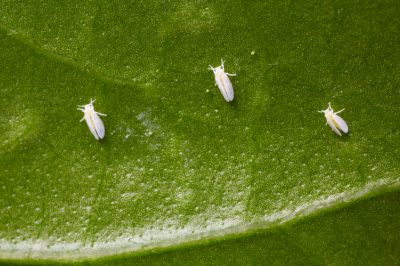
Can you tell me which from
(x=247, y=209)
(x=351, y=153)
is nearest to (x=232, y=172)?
(x=247, y=209)

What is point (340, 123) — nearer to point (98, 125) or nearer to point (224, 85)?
point (224, 85)

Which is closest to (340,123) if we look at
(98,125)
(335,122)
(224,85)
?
(335,122)

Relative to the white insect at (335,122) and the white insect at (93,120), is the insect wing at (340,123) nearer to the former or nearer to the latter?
the white insect at (335,122)

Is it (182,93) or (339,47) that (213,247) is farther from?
(339,47)

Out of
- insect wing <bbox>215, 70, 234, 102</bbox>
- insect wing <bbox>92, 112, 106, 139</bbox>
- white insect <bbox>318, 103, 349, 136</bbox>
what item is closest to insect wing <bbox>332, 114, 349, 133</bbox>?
white insect <bbox>318, 103, 349, 136</bbox>

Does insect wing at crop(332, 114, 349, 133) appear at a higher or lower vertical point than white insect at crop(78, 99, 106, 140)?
lower

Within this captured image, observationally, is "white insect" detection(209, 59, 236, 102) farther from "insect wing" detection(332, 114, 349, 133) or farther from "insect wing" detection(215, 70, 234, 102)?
"insect wing" detection(332, 114, 349, 133)

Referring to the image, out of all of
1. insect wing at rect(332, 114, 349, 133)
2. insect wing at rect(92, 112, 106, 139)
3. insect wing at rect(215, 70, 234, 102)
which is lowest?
insect wing at rect(332, 114, 349, 133)
